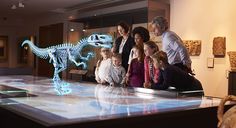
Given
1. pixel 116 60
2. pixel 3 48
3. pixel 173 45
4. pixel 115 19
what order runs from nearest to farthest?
pixel 173 45
pixel 116 60
pixel 115 19
pixel 3 48

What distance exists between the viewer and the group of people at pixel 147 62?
7.77 ft

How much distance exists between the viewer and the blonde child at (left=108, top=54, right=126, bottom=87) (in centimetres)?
290

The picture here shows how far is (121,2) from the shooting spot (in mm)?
6125

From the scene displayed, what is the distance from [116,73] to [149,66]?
0.47 metres

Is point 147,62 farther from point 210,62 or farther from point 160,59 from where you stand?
point 210,62

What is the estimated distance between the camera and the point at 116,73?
2.96 metres

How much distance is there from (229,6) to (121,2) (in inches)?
87.9

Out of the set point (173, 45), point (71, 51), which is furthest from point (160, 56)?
point (71, 51)

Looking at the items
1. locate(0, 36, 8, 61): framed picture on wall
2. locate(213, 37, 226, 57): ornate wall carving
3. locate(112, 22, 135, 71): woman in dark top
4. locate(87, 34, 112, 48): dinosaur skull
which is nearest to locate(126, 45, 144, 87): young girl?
locate(112, 22, 135, 71): woman in dark top

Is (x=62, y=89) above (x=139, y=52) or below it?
below

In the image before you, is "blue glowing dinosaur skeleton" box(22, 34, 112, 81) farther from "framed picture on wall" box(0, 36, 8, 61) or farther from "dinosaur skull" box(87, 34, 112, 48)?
"framed picture on wall" box(0, 36, 8, 61)

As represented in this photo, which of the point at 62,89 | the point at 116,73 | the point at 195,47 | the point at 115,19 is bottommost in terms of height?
the point at 62,89

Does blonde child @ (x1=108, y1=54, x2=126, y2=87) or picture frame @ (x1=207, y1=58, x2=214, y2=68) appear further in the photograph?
picture frame @ (x1=207, y1=58, x2=214, y2=68)

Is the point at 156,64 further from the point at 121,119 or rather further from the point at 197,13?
the point at 197,13
